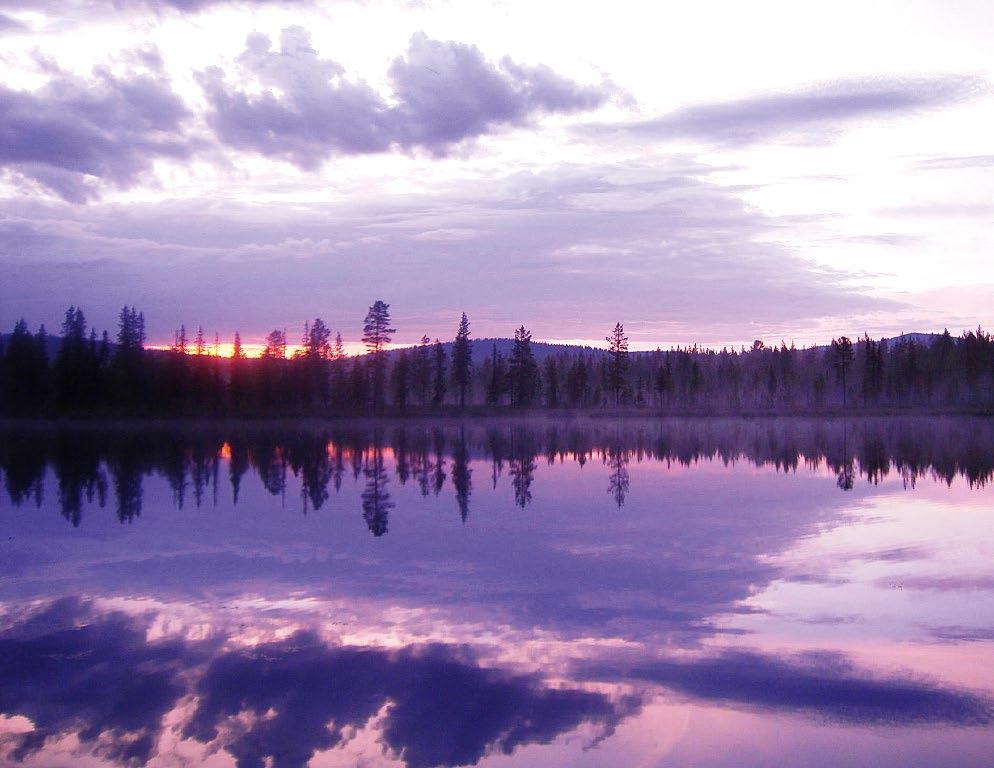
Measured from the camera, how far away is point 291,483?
2712 centimetres

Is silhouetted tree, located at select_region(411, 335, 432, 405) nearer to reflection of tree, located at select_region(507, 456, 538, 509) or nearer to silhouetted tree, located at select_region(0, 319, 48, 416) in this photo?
silhouetted tree, located at select_region(0, 319, 48, 416)

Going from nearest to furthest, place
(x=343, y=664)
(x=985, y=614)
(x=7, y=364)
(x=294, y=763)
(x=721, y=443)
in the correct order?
(x=294, y=763) → (x=343, y=664) → (x=985, y=614) → (x=721, y=443) → (x=7, y=364)

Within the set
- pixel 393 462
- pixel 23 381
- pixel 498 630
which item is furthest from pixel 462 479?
pixel 23 381

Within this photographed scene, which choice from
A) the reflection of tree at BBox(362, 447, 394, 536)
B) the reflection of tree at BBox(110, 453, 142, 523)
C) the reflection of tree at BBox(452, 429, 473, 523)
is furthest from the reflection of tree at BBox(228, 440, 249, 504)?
the reflection of tree at BBox(452, 429, 473, 523)

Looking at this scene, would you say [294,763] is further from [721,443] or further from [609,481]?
[721,443]

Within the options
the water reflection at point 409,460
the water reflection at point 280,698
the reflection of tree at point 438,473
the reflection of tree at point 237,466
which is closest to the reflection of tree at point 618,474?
the water reflection at point 409,460

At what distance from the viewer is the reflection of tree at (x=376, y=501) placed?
61.2 ft

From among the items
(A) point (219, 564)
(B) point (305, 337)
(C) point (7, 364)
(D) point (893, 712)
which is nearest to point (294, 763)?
(D) point (893, 712)

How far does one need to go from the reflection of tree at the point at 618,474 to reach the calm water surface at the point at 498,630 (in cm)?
87

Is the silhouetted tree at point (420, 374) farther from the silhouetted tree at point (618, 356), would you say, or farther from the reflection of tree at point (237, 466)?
the reflection of tree at point (237, 466)

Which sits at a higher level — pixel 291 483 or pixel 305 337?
pixel 305 337

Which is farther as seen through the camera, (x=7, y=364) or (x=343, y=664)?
(x=7, y=364)

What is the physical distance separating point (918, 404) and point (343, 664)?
453ft

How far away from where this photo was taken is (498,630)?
10.3 m
